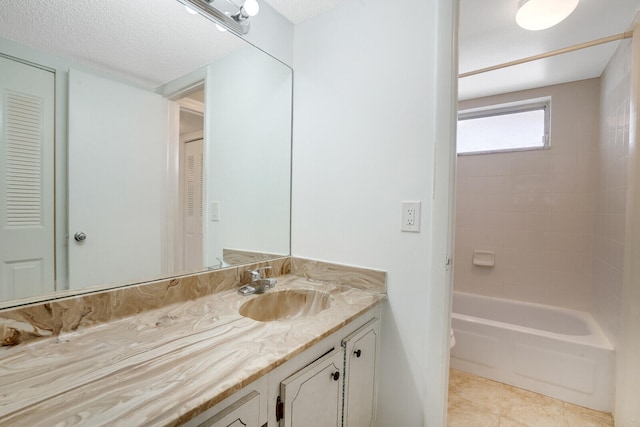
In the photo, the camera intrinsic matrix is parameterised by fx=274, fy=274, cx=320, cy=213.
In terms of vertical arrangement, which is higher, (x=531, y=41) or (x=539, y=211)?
(x=531, y=41)

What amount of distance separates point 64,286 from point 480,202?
9.69 ft

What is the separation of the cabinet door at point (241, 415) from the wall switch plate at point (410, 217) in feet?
2.75

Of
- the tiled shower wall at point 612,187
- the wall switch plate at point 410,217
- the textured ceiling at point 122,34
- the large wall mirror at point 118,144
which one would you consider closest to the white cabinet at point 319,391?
the wall switch plate at point 410,217

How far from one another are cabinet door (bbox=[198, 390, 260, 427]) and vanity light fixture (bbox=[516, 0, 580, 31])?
1832 millimetres

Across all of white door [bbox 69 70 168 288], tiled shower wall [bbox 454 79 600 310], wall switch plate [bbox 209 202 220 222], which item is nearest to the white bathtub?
tiled shower wall [bbox 454 79 600 310]

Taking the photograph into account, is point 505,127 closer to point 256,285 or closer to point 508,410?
point 508,410

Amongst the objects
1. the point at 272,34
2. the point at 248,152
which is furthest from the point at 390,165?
the point at 272,34

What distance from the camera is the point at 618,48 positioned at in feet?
5.69

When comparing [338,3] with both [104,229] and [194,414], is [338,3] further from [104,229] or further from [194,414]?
[194,414]

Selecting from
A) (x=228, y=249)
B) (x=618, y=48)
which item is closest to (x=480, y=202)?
(x=618, y=48)

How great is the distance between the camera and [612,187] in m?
1.81

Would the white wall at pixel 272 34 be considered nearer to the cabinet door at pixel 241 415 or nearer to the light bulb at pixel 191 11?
the light bulb at pixel 191 11

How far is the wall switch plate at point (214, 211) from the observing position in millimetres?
1310

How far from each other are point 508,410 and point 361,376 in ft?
4.10
